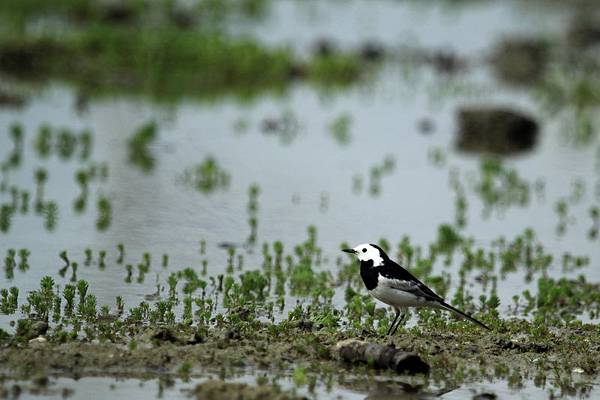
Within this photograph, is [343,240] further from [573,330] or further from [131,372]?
[131,372]

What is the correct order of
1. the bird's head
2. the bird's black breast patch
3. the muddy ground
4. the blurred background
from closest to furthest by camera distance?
the muddy ground
the bird's black breast patch
the bird's head
the blurred background

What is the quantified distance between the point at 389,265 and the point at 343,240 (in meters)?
4.56

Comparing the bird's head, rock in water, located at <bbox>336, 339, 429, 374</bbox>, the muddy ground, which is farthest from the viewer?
the bird's head

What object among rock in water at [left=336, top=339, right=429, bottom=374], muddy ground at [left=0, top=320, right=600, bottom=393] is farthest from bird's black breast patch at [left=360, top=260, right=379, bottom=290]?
rock in water at [left=336, top=339, right=429, bottom=374]

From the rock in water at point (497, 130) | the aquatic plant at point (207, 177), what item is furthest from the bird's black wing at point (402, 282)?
the rock in water at point (497, 130)

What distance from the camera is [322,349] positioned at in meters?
10.7

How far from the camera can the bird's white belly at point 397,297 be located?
1153 cm

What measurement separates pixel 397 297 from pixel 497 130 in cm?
1310

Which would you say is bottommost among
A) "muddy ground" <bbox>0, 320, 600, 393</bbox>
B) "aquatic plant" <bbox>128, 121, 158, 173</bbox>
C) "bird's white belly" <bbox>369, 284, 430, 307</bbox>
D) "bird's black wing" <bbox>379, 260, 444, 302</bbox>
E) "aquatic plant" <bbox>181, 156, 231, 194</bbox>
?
"muddy ground" <bbox>0, 320, 600, 393</bbox>

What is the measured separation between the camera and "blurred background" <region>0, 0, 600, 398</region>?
53.0ft

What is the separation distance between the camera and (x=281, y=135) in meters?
23.8

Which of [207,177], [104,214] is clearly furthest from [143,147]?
[104,214]

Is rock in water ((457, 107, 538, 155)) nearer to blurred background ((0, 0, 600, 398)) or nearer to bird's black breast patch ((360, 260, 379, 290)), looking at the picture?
blurred background ((0, 0, 600, 398))

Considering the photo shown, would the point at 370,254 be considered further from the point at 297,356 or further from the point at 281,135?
the point at 281,135
